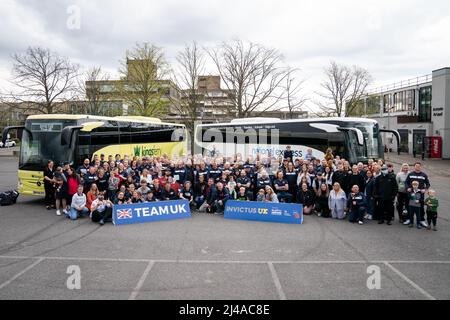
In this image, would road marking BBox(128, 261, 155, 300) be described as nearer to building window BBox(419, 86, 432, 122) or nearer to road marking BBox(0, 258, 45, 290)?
road marking BBox(0, 258, 45, 290)

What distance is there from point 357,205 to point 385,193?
0.92 metres

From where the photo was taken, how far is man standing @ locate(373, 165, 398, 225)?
10477mm

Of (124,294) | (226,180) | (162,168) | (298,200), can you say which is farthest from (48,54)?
(124,294)

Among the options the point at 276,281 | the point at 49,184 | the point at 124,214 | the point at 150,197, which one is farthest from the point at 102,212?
the point at 276,281

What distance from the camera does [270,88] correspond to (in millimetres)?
30312

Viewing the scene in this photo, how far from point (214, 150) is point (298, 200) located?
11.6 m

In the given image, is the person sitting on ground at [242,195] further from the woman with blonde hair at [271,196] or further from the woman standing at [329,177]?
the woman standing at [329,177]

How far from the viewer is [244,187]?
1236 centimetres

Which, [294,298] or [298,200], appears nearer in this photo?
[294,298]

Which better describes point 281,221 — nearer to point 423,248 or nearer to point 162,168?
point 423,248

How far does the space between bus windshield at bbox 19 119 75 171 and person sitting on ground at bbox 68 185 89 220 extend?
2177mm

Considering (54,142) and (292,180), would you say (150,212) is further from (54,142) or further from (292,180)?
(292,180)
